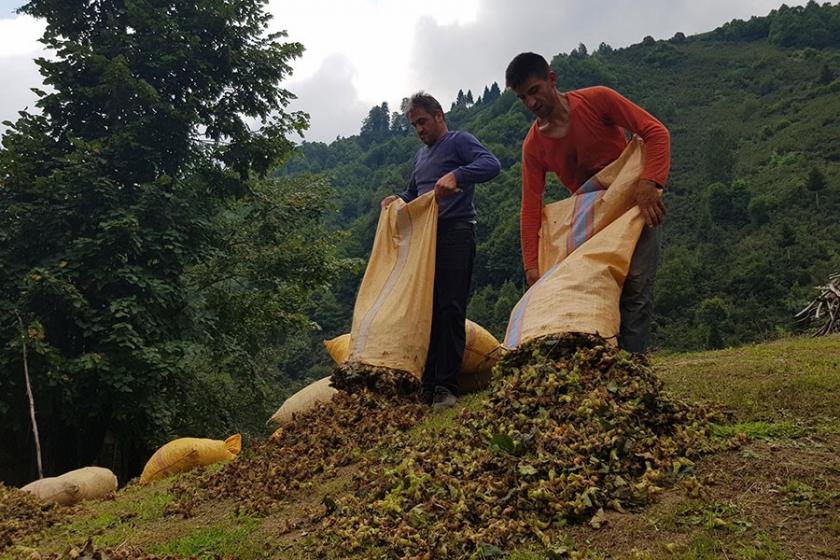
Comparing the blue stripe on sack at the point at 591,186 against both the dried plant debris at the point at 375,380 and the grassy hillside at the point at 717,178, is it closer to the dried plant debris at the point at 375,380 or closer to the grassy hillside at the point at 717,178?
the dried plant debris at the point at 375,380

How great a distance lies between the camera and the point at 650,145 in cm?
351

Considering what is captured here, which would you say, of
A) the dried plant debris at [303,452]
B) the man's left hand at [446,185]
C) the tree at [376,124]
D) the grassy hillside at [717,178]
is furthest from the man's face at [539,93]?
the tree at [376,124]

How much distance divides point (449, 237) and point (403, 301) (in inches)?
20.4

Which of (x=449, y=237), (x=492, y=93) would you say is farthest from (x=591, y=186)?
(x=492, y=93)

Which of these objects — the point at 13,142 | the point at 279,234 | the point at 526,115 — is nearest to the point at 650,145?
the point at 13,142

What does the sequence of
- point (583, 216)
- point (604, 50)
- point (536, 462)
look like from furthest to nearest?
point (604, 50)
point (583, 216)
point (536, 462)

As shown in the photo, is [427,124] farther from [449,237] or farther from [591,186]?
[591,186]

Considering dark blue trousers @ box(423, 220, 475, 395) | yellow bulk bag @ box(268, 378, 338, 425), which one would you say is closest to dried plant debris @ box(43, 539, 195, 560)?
dark blue trousers @ box(423, 220, 475, 395)

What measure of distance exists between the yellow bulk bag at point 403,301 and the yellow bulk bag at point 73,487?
6.88ft

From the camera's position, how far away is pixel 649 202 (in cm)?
347

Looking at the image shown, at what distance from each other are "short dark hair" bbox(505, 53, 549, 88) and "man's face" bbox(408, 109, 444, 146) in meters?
0.79

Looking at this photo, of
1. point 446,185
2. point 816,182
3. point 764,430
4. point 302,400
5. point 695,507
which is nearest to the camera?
point 695,507

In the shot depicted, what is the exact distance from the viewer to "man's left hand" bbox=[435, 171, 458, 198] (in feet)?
13.1

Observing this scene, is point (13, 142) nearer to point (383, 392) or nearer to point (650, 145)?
point (383, 392)
